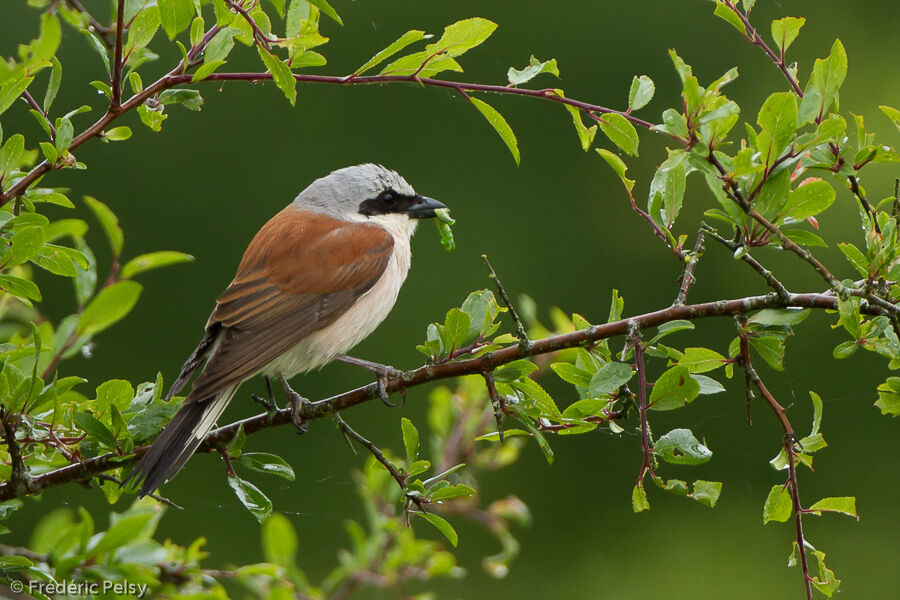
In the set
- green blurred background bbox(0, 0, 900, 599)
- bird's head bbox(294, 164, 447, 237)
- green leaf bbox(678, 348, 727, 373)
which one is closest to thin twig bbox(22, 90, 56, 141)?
green leaf bbox(678, 348, 727, 373)

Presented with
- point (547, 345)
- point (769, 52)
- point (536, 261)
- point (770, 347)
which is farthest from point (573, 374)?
point (536, 261)

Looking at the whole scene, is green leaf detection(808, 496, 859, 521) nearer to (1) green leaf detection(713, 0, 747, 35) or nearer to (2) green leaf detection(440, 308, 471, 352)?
(2) green leaf detection(440, 308, 471, 352)

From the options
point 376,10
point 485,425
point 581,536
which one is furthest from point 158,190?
point 485,425

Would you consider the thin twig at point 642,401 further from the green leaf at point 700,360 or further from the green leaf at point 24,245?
the green leaf at point 24,245

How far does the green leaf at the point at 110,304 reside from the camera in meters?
1.14

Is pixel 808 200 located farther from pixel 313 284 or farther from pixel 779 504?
pixel 313 284

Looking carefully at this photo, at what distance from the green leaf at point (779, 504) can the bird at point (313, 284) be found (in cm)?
91

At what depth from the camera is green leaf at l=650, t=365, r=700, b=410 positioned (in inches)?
65.4

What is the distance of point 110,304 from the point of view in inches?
45.8

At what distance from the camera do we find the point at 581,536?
7.52 metres

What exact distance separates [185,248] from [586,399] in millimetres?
5606

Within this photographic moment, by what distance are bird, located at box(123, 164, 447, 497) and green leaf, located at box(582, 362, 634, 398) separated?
744mm

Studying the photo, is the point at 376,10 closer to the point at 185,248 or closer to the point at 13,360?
the point at 185,248

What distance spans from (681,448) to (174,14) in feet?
3.43
